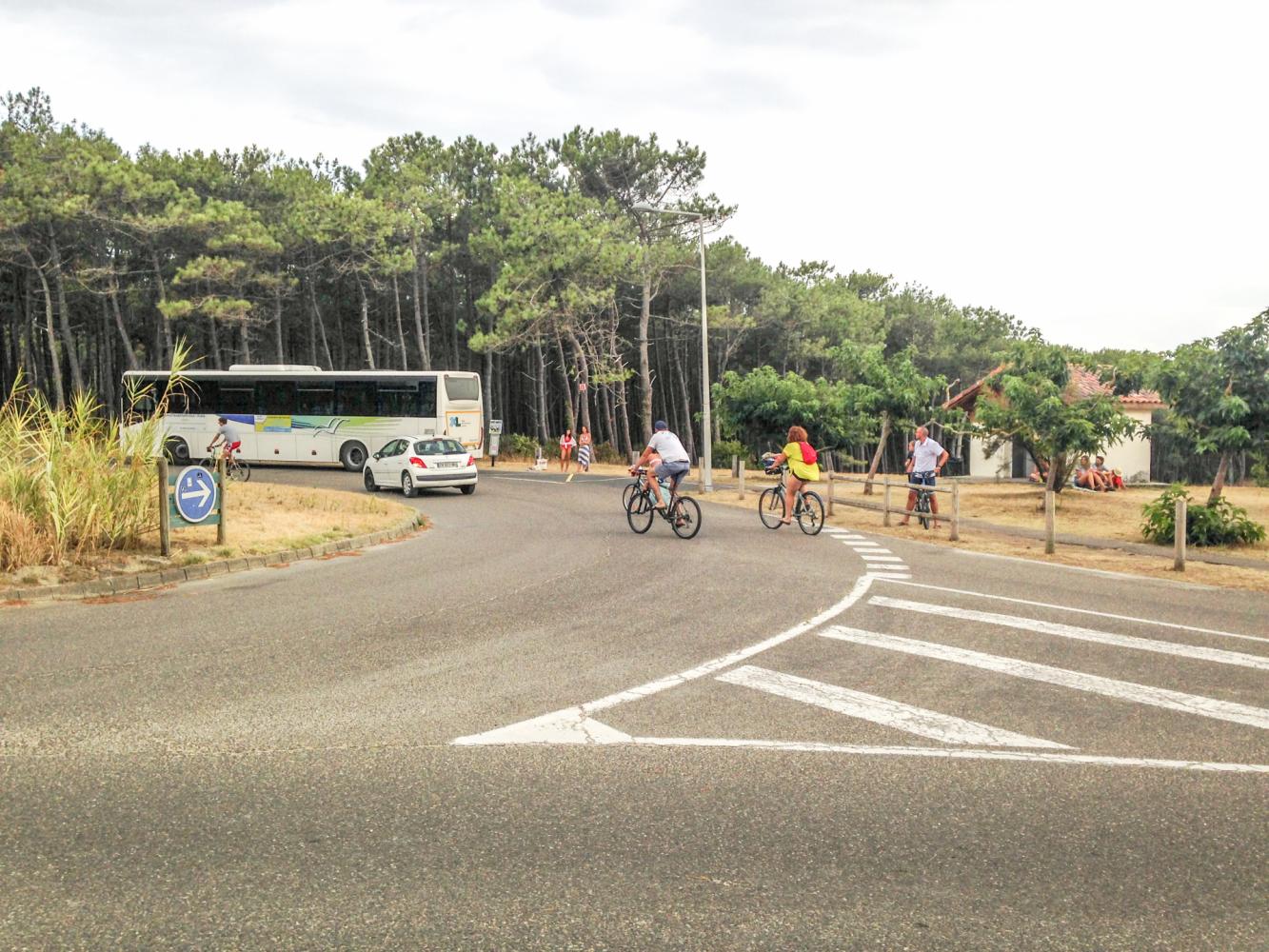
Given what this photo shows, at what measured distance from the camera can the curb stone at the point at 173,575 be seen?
34.6 feet

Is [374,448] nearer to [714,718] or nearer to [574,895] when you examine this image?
[714,718]

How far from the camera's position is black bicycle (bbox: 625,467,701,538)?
1638 centimetres

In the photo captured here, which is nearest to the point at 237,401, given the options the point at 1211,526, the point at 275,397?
the point at 275,397

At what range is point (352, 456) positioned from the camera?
115 feet

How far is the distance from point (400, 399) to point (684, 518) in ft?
65.5

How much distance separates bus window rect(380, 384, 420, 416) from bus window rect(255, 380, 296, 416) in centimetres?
360

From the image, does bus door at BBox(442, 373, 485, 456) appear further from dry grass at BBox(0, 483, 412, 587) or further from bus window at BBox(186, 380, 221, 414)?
dry grass at BBox(0, 483, 412, 587)

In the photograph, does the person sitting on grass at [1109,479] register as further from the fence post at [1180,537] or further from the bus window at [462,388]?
the bus window at [462,388]

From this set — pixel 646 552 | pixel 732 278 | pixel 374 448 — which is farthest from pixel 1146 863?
pixel 732 278

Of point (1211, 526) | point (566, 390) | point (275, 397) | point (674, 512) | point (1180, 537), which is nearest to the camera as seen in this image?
point (1180, 537)

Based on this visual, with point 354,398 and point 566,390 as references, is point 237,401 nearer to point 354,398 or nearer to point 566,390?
point 354,398

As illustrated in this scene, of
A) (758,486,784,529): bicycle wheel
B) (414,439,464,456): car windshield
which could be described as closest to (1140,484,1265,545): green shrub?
(758,486,784,529): bicycle wheel

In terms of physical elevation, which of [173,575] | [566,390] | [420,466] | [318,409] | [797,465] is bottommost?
[173,575]

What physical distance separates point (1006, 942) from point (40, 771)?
14.5ft
